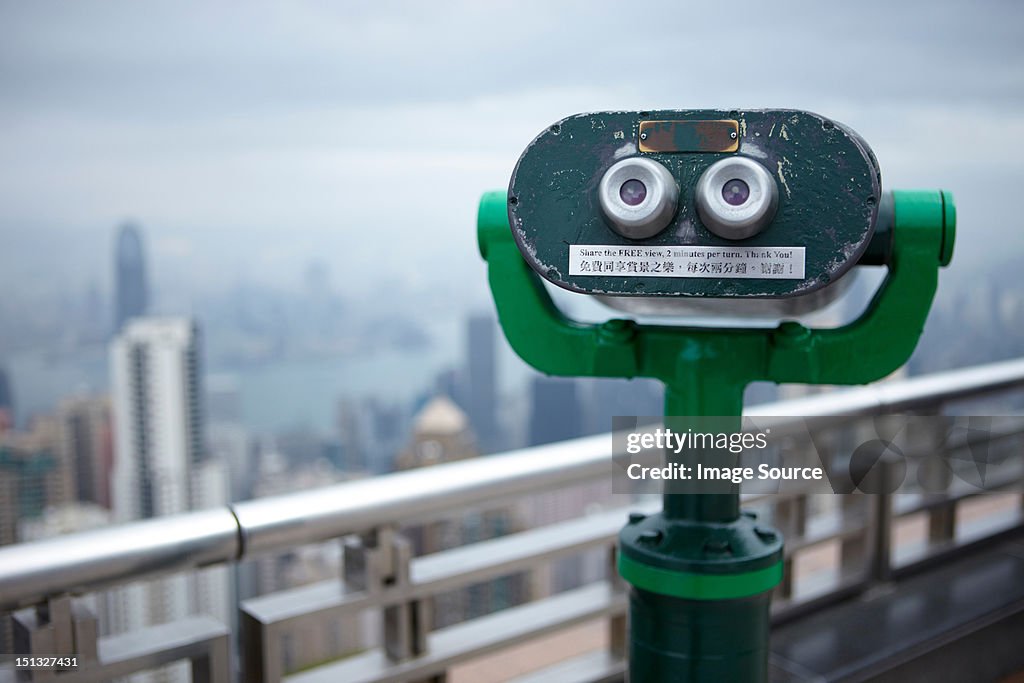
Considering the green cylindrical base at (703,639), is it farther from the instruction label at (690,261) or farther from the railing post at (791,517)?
the railing post at (791,517)

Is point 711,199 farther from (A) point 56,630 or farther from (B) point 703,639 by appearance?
(A) point 56,630

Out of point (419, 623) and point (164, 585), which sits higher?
point (419, 623)

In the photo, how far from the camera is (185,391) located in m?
6.55

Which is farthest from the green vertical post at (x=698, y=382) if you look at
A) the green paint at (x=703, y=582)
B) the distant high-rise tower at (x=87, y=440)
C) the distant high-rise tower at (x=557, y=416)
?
the distant high-rise tower at (x=87, y=440)

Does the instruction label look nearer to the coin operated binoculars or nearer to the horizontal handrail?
the coin operated binoculars

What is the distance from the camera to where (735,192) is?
0.79 meters

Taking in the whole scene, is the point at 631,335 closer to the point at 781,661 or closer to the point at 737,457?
the point at 737,457

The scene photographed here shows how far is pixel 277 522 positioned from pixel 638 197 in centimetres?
65

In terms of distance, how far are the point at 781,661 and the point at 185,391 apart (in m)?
5.53

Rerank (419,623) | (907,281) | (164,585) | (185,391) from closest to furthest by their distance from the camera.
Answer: (907,281), (419,623), (164,585), (185,391)

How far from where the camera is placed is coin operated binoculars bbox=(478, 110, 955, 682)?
0.79 meters

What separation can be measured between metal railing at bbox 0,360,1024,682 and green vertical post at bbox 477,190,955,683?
14.6 inches

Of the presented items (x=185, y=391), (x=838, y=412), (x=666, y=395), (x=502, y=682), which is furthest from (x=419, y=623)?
(x=185, y=391)

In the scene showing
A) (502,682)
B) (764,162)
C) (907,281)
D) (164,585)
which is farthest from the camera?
(164,585)
